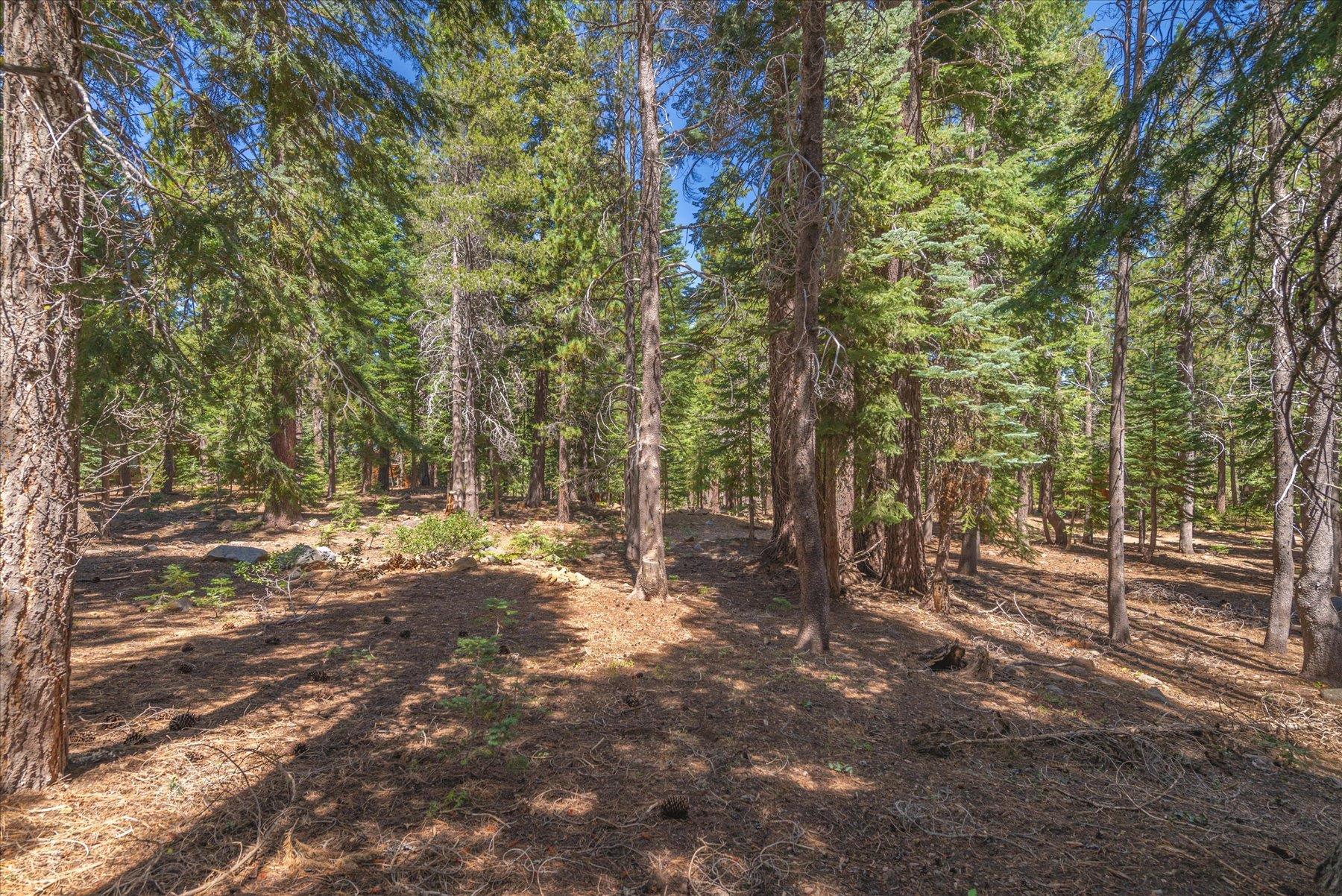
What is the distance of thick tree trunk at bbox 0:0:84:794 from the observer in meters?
3.31

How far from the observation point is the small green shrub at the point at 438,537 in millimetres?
11977

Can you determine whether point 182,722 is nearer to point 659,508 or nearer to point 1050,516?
point 659,508

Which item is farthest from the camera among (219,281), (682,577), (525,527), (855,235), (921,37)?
(525,527)

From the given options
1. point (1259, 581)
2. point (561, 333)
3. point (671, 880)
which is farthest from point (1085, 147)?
point (1259, 581)

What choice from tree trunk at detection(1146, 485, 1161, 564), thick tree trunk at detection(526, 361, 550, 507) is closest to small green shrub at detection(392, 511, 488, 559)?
thick tree trunk at detection(526, 361, 550, 507)

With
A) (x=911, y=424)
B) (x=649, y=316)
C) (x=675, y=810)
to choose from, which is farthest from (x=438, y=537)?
(x=911, y=424)

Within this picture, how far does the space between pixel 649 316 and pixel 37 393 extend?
734cm

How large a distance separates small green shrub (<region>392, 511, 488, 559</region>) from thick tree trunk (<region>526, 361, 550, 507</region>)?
5677mm

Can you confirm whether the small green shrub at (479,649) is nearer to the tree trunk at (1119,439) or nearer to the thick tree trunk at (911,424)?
the thick tree trunk at (911,424)

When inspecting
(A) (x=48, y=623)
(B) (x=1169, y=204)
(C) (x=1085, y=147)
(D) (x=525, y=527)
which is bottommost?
(D) (x=525, y=527)

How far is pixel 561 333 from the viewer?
698 inches

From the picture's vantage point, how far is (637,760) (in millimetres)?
4449

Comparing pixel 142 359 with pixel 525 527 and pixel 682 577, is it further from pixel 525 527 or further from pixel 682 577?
pixel 525 527

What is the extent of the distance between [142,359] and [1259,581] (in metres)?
26.2
